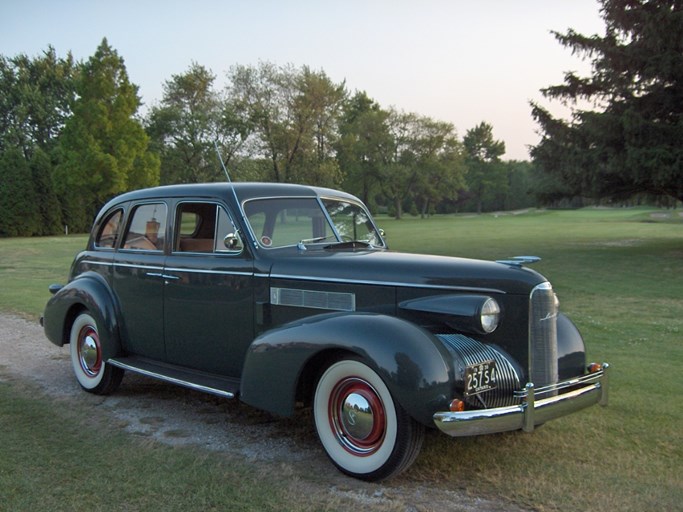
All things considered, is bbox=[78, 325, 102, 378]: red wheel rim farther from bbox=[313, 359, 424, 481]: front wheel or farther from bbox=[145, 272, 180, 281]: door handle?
bbox=[313, 359, 424, 481]: front wheel

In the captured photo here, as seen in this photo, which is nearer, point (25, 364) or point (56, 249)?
point (25, 364)

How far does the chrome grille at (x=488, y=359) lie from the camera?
376 cm

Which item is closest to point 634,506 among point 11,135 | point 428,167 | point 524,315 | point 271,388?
point 524,315

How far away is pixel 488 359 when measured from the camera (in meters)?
3.86

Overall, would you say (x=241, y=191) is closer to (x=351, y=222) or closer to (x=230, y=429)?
(x=351, y=222)

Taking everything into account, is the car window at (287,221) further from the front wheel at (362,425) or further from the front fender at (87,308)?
the front fender at (87,308)

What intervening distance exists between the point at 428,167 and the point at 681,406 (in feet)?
207

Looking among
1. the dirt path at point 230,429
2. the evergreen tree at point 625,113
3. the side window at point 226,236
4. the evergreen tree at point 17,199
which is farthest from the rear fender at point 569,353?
the evergreen tree at point 17,199

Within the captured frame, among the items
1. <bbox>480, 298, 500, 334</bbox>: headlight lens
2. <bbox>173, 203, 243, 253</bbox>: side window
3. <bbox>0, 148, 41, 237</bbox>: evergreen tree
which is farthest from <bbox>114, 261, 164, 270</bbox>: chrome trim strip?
<bbox>0, 148, 41, 237</bbox>: evergreen tree

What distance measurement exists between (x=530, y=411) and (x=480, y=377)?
1.15 feet

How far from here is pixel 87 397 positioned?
5.71m

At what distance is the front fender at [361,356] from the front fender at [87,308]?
1914 mm

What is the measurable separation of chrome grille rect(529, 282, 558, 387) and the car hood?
0.09 meters

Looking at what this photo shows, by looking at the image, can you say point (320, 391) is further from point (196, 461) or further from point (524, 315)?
point (524, 315)
